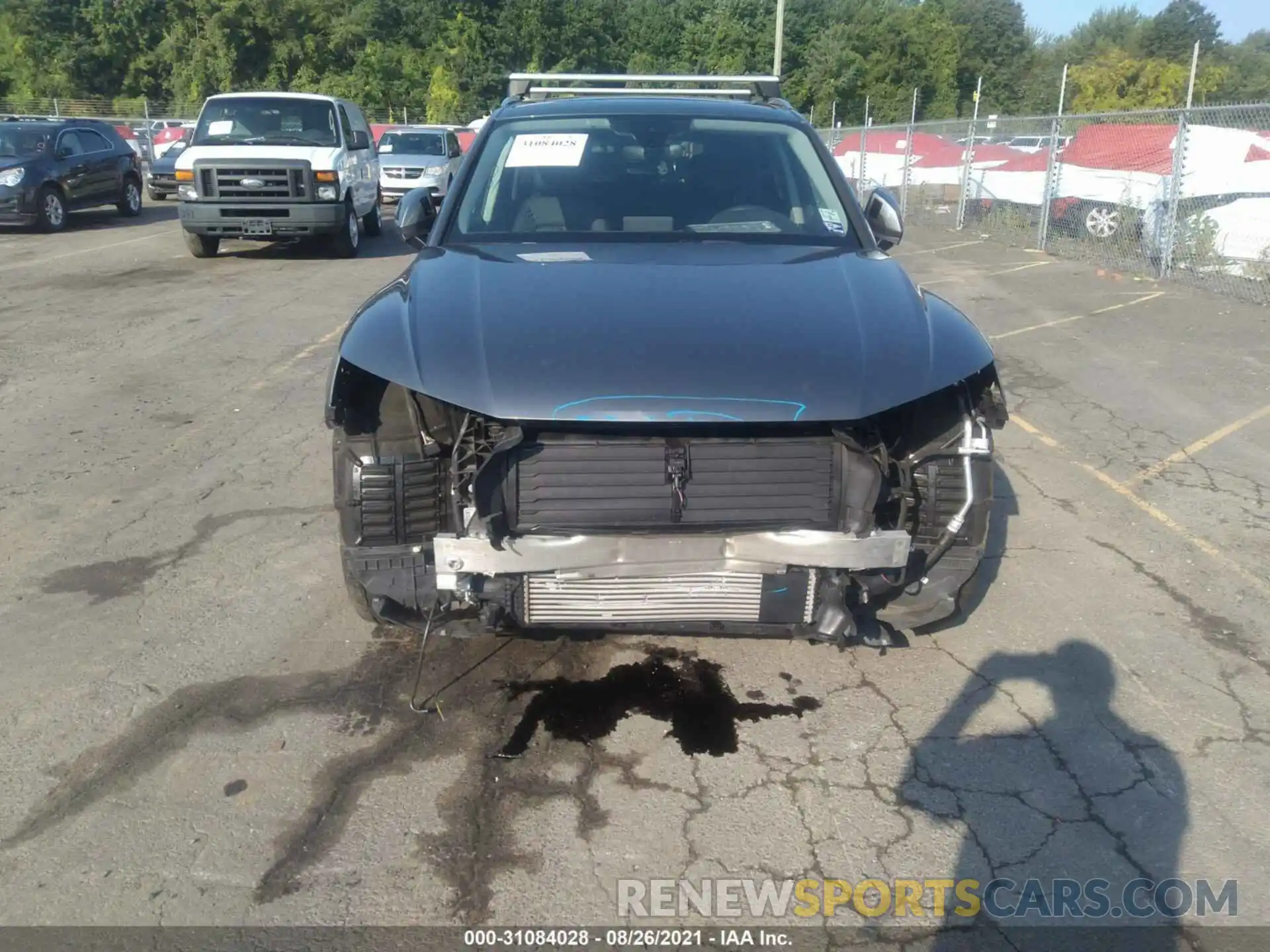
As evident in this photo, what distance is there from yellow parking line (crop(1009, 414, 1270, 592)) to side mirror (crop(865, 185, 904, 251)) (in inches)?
→ 81.5

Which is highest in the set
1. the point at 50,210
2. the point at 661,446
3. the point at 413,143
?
the point at 413,143

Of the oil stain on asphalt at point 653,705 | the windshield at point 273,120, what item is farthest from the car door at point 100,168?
the oil stain on asphalt at point 653,705

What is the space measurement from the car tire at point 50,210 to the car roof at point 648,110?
1522 centimetres

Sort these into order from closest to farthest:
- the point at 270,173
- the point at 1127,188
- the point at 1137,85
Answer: the point at 270,173
the point at 1127,188
the point at 1137,85

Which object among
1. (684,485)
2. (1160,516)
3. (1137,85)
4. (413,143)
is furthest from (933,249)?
(1137,85)

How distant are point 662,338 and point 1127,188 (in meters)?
13.0

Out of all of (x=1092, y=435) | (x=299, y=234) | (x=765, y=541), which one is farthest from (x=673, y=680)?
(x=299, y=234)

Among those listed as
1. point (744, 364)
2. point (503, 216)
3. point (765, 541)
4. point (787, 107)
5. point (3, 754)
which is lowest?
point (3, 754)

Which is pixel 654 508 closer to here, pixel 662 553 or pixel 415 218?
pixel 662 553

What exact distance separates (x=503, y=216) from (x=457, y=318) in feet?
4.27

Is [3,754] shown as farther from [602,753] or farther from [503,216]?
[503,216]

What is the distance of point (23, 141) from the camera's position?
1703 centimetres

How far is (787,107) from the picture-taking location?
17.3ft

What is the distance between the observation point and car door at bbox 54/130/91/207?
17.3 meters
